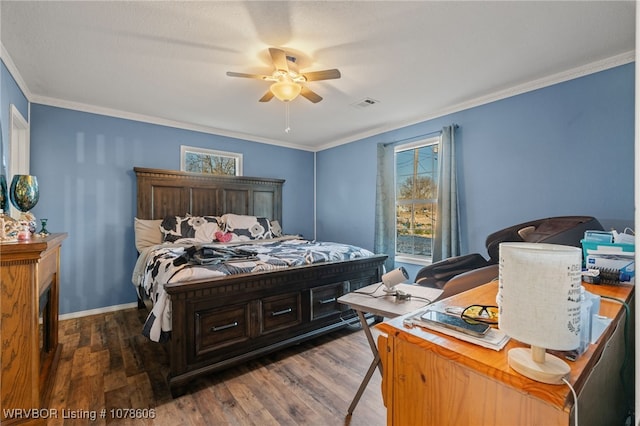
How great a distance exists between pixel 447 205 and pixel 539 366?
2.85 meters

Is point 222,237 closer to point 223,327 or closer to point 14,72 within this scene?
point 223,327

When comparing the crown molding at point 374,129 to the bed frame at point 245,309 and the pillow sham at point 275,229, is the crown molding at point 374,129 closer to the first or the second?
the bed frame at point 245,309

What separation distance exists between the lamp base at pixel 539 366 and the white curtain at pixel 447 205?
2708 mm

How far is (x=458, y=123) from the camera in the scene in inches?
129

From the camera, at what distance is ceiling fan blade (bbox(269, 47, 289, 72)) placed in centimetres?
194

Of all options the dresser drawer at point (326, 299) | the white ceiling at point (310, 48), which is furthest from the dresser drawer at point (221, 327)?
the white ceiling at point (310, 48)

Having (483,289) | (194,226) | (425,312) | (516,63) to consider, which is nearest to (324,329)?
(483,289)

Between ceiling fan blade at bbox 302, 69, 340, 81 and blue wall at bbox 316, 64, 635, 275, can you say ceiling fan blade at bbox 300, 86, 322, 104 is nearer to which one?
ceiling fan blade at bbox 302, 69, 340, 81

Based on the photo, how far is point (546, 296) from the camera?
58cm

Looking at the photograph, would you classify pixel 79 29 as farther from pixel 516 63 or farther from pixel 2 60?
pixel 516 63

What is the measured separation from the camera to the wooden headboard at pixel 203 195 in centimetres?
360

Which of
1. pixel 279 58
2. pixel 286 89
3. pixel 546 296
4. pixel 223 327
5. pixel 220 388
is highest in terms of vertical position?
pixel 279 58

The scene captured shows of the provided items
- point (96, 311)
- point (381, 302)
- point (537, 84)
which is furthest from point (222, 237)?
point (537, 84)

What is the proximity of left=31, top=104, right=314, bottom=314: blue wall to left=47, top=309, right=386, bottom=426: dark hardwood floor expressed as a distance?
85 cm
